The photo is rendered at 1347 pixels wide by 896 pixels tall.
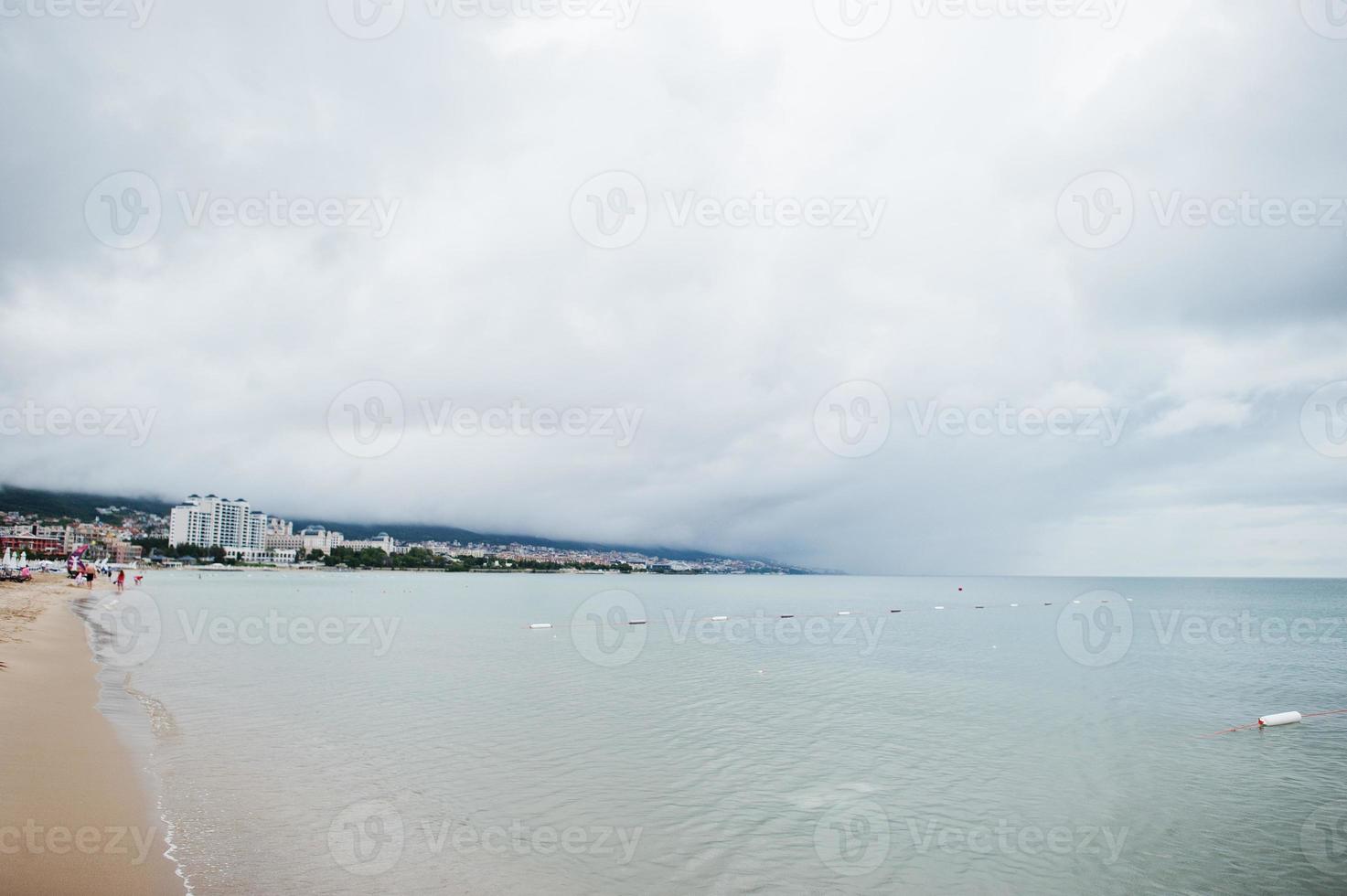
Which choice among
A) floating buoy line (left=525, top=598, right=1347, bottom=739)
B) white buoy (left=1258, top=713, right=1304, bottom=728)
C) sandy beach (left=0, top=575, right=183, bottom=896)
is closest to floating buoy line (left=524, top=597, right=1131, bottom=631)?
floating buoy line (left=525, top=598, right=1347, bottom=739)

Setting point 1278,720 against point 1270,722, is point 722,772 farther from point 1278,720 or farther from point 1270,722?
point 1278,720

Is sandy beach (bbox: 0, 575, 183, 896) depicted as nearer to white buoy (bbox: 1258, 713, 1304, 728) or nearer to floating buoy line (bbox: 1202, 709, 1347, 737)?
floating buoy line (bbox: 1202, 709, 1347, 737)

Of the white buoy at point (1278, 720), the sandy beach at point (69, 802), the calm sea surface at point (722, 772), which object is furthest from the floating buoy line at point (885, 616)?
the sandy beach at point (69, 802)

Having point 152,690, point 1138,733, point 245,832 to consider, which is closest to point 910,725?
point 1138,733

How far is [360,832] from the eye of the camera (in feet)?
47.8

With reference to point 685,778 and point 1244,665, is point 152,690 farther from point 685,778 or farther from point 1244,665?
point 1244,665

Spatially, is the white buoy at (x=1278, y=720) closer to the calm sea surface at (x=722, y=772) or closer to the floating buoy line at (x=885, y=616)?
the floating buoy line at (x=885, y=616)

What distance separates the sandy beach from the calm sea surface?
2.34 feet

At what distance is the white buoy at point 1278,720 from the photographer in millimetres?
29297

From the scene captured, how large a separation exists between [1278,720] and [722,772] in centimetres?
2441

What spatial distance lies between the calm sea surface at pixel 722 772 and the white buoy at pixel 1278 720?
1.24 m

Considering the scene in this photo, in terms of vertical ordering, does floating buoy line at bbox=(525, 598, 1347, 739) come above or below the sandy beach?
below

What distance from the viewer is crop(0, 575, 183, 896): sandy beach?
10.9 metres

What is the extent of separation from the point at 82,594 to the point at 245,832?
93606 millimetres
